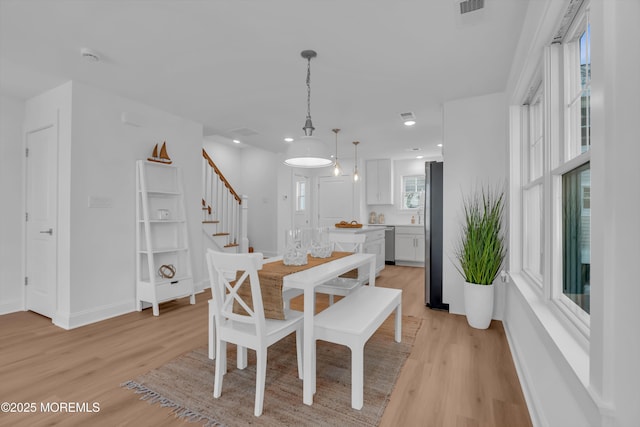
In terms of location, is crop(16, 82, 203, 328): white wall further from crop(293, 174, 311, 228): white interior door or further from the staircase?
crop(293, 174, 311, 228): white interior door

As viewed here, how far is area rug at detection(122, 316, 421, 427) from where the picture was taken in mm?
1827

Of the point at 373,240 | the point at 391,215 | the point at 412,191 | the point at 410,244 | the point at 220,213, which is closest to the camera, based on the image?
the point at 220,213

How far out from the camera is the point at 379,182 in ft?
24.6

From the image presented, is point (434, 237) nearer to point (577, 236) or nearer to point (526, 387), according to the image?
point (526, 387)

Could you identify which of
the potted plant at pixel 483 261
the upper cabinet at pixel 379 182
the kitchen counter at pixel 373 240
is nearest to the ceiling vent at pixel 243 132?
the kitchen counter at pixel 373 240

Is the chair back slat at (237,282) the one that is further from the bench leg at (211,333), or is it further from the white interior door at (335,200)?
the white interior door at (335,200)

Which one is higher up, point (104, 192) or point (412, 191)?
point (412, 191)

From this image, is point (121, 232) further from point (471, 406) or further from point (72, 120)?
point (471, 406)

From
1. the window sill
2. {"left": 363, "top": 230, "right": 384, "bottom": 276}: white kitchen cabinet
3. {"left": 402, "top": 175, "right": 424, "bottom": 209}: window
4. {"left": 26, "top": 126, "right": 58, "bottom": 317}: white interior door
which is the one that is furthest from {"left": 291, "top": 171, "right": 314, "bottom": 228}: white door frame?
the window sill

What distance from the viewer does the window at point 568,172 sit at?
146 centimetres

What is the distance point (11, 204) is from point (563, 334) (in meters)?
5.31

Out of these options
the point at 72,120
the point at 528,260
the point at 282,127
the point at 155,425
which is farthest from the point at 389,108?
the point at 155,425

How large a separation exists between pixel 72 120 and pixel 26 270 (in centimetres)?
198

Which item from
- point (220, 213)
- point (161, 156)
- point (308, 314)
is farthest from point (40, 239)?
point (308, 314)
